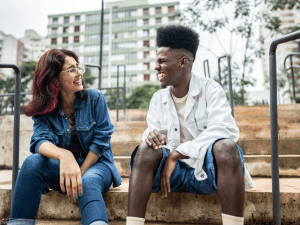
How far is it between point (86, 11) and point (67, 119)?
2177 inches

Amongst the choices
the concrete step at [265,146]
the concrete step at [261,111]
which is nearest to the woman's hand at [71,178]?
the concrete step at [265,146]

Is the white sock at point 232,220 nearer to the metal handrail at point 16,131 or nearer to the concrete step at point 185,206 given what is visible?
the concrete step at point 185,206

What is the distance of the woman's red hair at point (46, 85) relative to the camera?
5.38 feet

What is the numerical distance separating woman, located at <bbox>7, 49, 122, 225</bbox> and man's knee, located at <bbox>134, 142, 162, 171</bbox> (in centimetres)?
29

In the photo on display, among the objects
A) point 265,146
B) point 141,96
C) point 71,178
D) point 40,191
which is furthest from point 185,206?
point 141,96

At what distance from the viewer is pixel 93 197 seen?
1335 millimetres

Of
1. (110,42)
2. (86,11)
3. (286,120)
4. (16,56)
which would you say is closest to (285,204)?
(286,120)

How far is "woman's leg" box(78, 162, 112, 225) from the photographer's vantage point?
125 cm

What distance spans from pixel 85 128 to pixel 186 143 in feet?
2.36

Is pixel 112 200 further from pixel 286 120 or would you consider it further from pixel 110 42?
pixel 110 42

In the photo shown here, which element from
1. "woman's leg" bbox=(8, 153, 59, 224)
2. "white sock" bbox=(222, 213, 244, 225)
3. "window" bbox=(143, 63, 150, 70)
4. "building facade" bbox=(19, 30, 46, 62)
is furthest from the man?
"building facade" bbox=(19, 30, 46, 62)

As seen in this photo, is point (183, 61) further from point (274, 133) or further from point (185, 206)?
point (185, 206)

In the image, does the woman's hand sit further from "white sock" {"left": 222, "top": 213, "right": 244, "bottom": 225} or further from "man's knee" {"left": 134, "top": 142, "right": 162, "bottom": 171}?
"white sock" {"left": 222, "top": 213, "right": 244, "bottom": 225}

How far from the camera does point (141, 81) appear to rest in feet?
151
